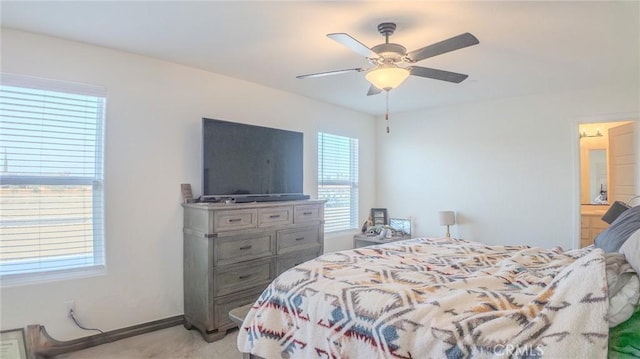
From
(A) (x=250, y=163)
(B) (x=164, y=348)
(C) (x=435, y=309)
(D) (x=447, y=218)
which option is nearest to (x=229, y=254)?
(B) (x=164, y=348)

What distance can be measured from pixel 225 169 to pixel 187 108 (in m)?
0.68

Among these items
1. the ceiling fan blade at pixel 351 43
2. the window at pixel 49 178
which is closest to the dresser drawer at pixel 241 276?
the window at pixel 49 178

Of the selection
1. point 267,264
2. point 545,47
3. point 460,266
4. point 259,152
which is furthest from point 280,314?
point 545,47

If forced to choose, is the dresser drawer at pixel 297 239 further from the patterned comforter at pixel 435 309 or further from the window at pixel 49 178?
the window at pixel 49 178

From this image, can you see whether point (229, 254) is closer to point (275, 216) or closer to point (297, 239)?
point (275, 216)

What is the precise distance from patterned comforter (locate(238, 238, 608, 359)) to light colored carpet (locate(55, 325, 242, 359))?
1039mm

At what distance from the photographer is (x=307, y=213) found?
3627 millimetres

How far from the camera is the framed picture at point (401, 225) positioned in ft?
16.3

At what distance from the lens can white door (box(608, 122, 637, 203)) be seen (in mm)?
3756

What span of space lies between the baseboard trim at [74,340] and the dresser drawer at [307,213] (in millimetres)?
1392

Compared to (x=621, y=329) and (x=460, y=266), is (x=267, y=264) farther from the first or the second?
(x=621, y=329)

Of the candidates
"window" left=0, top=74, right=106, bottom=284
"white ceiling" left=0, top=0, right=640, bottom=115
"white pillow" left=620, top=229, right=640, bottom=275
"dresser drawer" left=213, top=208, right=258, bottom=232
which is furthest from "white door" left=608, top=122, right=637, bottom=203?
"window" left=0, top=74, right=106, bottom=284

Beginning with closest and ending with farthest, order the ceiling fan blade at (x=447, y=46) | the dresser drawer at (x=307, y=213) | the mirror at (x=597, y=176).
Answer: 1. the ceiling fan blade at (x=447, y=46)
2. the dresser drawer at (x=307, y=213)
3. the mirror at (x=597, y=176)

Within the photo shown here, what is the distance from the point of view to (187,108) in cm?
326
